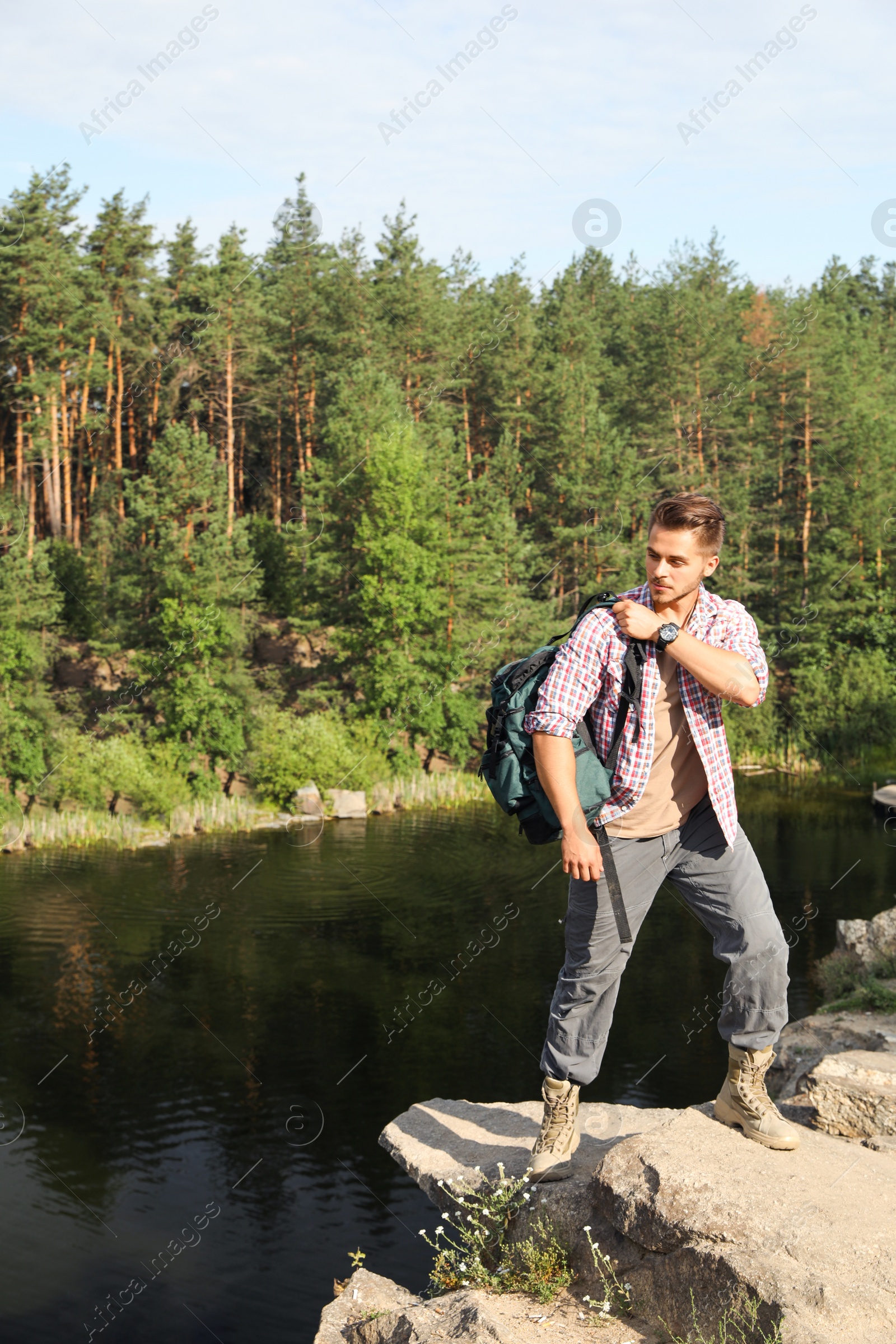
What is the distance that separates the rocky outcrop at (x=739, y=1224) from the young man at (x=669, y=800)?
245mm

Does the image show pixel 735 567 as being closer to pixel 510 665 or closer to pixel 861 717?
pixel 861 717

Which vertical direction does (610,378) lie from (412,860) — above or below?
above

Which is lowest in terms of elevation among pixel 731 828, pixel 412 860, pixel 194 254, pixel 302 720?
pixel 412 860

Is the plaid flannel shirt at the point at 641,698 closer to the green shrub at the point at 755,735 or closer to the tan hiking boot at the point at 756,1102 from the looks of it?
the tan hiking boot at the point at 756,1102

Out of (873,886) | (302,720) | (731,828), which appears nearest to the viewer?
(731,828)

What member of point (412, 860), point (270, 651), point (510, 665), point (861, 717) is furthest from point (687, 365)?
point (510, 665)

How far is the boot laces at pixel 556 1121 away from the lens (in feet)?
14.4

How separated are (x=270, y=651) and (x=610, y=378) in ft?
49.9

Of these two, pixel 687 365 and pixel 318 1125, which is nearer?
pixel 318 1125

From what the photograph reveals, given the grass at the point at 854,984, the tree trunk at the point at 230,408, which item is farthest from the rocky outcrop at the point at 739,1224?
the tree trunk at the point at 230,408

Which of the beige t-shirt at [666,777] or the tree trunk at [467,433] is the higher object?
the tree trunk at [467,433]

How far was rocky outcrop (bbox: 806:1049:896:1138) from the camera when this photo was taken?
525 centimetres

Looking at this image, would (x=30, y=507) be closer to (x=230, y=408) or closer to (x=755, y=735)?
(x=230, y=408)

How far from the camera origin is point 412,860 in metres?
19.9
